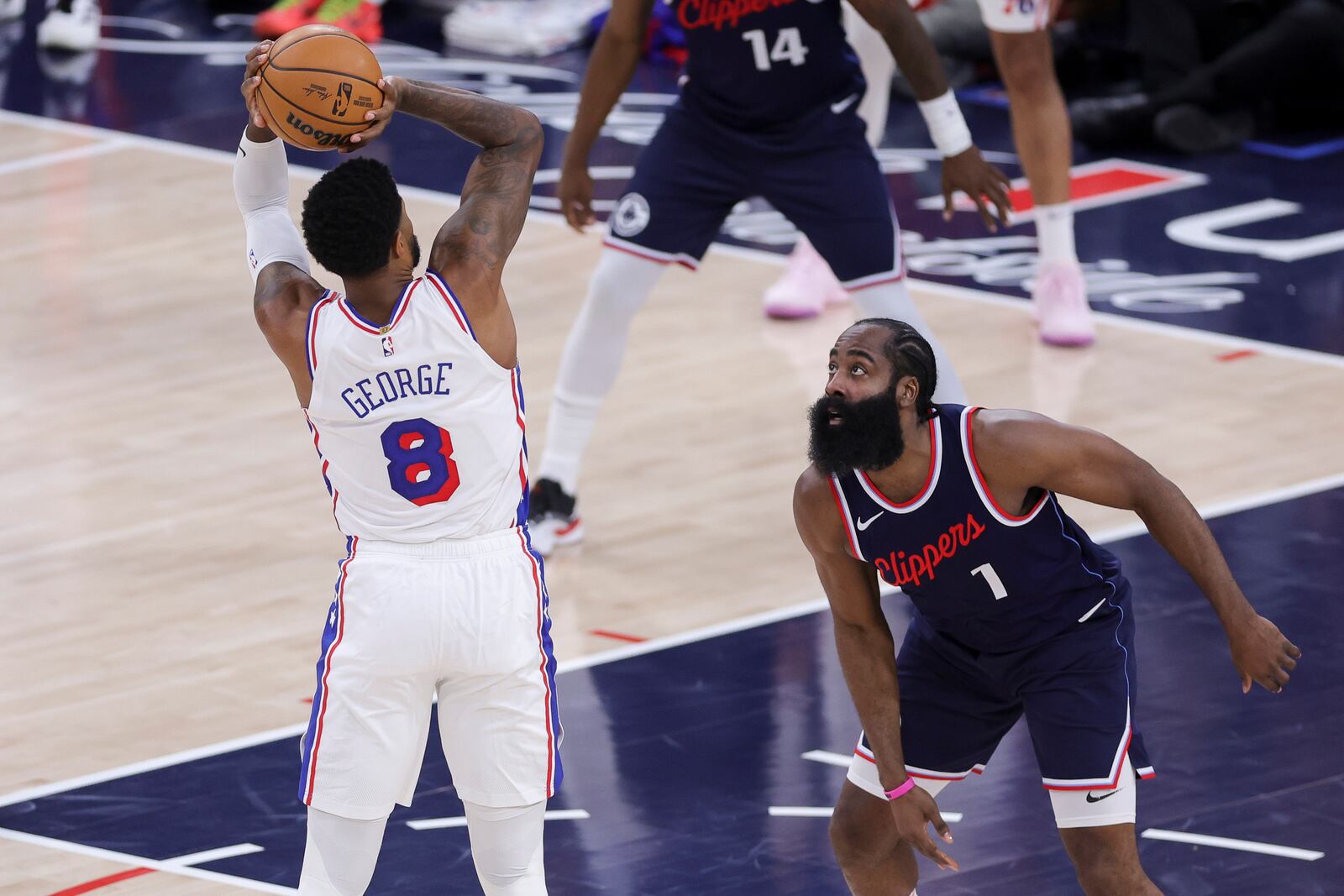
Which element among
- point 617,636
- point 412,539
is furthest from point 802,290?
point 412,539

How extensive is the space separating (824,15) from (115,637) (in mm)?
2606

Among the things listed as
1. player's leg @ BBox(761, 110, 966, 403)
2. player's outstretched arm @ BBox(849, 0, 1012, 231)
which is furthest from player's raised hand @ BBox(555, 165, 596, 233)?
player's outstretched arm @ BBox(849, 0, 1012, 231)

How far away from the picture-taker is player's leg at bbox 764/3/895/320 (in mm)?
8625

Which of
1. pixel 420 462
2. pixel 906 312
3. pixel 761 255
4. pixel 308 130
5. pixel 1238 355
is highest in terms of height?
pixel 308 130

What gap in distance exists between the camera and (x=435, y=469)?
394 centimetres

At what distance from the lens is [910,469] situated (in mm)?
4090

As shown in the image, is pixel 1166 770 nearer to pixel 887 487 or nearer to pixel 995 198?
pixel 887 487

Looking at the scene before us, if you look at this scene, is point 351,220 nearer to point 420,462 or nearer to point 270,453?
point 420,462

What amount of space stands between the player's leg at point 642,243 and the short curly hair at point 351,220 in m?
2.64

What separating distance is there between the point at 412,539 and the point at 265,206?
766 millimetres

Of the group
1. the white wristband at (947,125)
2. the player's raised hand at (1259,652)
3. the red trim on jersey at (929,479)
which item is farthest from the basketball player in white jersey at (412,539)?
the white wristband at (947,125)

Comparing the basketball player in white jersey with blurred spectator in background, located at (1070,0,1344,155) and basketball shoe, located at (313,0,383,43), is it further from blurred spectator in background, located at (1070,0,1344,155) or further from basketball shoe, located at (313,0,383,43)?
basketball shoe, located at (313,0,383,43)

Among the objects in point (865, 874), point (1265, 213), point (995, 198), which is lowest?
point (1265, 213)

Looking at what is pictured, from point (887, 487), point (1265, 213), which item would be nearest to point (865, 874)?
point (887, 487)
